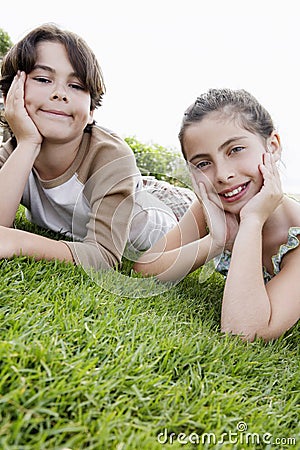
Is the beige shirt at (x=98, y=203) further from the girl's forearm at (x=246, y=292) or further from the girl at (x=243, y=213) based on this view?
the girl's forearm at (x=246, y=292)

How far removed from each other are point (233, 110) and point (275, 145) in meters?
0.21

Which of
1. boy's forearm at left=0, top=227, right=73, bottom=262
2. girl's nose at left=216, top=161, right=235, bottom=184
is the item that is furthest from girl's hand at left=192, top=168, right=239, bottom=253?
boy's forearm at left=0, top=227, right=73, bottom=262

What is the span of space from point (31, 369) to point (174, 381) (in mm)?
336

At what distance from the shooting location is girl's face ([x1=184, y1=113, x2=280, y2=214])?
1598 millimetres

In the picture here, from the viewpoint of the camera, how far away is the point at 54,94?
1.80 m

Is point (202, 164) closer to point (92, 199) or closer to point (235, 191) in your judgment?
point (235, 191)

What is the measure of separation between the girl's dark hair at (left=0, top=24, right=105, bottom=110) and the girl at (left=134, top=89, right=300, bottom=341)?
17.5 inches

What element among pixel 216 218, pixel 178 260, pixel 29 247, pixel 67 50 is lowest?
pixel 178 260

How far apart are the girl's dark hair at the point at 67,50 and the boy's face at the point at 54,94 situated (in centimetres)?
2

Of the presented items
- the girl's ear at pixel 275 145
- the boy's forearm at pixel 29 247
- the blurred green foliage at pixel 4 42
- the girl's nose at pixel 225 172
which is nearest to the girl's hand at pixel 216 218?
the girl's nose at pixel 225 172

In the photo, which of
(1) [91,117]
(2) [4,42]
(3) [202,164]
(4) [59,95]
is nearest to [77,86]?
(4) [59,95]

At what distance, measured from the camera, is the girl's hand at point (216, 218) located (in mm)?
1730

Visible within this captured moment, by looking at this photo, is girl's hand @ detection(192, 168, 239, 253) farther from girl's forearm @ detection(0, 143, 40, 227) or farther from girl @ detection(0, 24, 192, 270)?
girl's forearm @ detection(0, 143, 40, 227)

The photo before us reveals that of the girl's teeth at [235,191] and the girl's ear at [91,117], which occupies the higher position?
the girl's ear at [91,117]
